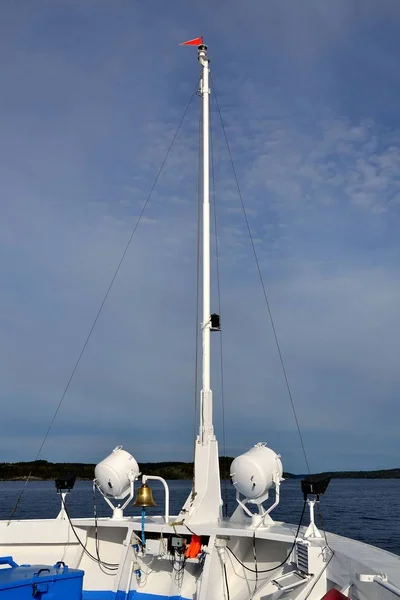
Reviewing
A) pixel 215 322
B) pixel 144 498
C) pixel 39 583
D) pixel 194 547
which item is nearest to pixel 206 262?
pixel 215 322

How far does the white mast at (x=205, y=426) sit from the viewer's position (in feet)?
34.0

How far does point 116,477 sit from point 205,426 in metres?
1.95

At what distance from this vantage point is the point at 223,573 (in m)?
9.62

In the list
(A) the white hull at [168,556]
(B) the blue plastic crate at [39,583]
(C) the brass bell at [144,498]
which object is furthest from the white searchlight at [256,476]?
(B) the blue plastic crate at [39,583]

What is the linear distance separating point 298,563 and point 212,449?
9.21 ft

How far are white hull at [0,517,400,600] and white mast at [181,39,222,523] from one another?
0.36 metres

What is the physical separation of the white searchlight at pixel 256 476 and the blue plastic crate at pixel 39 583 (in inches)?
142

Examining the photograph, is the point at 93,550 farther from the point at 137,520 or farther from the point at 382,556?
the point at 382,556

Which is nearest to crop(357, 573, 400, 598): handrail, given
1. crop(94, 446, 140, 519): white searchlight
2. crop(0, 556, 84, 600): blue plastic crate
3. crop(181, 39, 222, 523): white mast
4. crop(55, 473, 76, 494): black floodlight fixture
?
crop(0, 556, 84, 600): blue plastic crate

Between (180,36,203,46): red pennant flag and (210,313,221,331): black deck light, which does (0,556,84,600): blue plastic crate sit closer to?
(210,313,221,331): black deck light

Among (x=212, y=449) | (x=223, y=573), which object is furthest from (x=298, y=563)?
(x=212, y=449)

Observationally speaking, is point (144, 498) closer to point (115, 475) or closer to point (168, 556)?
point (168, 556)

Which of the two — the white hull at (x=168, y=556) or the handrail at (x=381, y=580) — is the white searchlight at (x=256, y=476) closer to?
the white hull at (x=168, y=556)

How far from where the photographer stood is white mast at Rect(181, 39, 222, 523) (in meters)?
10.4
